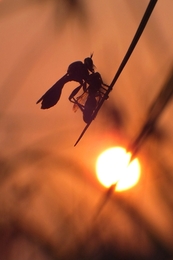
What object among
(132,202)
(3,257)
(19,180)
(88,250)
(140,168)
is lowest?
(3,257)

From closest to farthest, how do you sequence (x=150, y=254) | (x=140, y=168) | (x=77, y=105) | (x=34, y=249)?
(x=77, y=105) → (x=140, y=168) → (x=150, y=254) → (x=34, y=249)

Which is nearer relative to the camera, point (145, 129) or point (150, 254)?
point (145, 129)

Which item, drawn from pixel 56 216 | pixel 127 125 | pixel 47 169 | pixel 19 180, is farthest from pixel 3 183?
pixel 127 125

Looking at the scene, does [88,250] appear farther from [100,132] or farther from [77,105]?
[77,105]

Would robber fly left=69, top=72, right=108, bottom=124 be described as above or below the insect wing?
above

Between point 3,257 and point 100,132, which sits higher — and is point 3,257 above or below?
below

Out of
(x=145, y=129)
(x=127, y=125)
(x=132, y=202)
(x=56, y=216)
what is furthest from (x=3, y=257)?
(x=145, y=129)

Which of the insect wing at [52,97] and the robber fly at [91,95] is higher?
the robber fly at [91,95]

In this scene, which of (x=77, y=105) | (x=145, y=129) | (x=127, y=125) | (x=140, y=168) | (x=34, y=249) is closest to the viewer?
(x=77, y=105)
